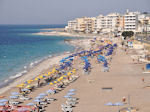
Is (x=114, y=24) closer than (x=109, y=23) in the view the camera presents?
Yes

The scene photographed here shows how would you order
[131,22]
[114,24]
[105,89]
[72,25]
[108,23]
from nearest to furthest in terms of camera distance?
1. [105,89]
2. [131,22]
3. [114,24]
4. [108,23]
5. [72,25]

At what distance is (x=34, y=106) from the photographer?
16.9 metres

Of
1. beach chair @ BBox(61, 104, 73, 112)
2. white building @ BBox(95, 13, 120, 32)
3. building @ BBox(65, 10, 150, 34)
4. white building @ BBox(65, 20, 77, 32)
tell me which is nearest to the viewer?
beach chair @ BBox(61, 104, 73, 112)

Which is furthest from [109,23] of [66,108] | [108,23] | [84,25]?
[66,108]

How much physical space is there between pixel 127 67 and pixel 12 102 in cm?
1636

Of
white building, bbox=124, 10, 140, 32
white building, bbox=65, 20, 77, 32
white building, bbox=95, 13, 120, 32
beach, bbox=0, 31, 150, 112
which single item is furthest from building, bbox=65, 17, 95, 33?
beach, bbox=0, 31, 150, 112

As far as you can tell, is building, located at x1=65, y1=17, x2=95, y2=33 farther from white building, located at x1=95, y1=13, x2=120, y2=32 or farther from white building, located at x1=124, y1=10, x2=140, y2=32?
white building, located at x1=124, y1=10, x2=140, y2=32

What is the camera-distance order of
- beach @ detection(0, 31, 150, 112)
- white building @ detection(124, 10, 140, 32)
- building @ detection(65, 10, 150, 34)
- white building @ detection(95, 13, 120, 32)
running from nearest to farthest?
beach @ detection(0, 31, 150, 112) → white building @ detection(124, 10, 140, 32) → building @ detection(65, 10, 150, 34) → white building @ detection(95, 13, 120, 32)

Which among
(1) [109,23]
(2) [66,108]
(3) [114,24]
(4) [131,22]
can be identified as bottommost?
(2) [66,108]

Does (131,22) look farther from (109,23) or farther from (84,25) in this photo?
(84,25)

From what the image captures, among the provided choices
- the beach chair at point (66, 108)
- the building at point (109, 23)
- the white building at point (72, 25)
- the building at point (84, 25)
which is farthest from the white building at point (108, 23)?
the beach chair at point (66, 108)

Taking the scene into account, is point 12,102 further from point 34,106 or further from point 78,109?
point 78,109

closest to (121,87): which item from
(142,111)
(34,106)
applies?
(142,111)

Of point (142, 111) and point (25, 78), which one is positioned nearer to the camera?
point (142, 111)
